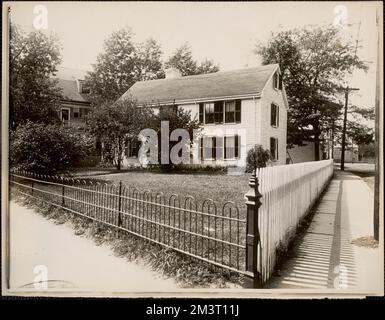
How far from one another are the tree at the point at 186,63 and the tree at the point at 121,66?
0.58ft

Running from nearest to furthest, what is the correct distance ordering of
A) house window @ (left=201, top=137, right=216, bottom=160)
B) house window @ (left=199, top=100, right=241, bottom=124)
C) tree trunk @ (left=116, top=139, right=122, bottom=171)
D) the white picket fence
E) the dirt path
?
1. the white picket fence
2. the dirt path
3. house window @ (left=201, top=137, right=216, bottom=160)
4. tree trunk @ (left=116, top=139, right=122, bottom=171)
5. house window @ (left=199, top=100, right=241, bottom=124)

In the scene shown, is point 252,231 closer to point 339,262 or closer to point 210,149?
point 339,262

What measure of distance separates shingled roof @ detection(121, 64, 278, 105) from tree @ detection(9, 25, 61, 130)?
102 centimetres

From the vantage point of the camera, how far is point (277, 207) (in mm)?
3740

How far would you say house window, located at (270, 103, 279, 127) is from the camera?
416cm

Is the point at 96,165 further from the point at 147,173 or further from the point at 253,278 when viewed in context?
the point at 253,278

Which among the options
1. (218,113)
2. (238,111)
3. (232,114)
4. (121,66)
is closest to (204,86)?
(218,113)

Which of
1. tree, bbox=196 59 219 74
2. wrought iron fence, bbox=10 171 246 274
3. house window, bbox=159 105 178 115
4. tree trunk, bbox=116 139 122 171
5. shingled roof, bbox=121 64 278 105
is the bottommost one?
wrought iron fence, bbox=10 171 246 274

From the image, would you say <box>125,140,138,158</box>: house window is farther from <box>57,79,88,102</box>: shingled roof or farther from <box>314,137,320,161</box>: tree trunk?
<box>314,137,320,161</box>: tree trunk

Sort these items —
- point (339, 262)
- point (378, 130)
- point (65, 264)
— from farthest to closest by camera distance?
point (65, 264), point (378, 130), point (339, 262)

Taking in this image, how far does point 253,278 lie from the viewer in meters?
3.08

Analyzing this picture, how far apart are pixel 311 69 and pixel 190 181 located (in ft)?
7.05

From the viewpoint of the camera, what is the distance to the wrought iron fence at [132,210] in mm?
3832

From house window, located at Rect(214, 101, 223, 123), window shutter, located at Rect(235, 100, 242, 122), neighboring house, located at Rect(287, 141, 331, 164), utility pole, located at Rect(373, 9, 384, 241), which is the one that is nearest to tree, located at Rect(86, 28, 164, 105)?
house window, located at Rect(214, 101, 223, 123)
